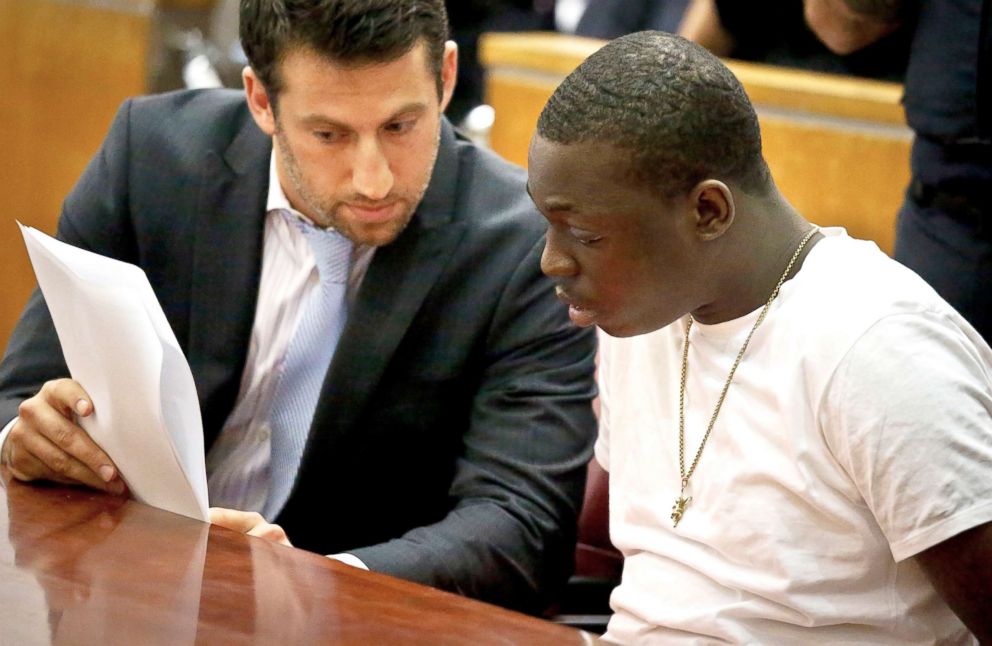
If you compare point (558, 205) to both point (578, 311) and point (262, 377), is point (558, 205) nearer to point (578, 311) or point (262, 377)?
point (578, 311)

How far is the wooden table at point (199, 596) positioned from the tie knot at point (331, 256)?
64cm

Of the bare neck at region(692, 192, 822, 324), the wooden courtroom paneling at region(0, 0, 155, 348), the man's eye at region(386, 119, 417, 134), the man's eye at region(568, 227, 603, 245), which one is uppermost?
the man's eye at region(568, 227, 603, 245)

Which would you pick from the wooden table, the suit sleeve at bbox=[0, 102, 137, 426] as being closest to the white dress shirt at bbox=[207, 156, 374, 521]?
the suit sleeve at bbox=[0, 102, 137, 426]

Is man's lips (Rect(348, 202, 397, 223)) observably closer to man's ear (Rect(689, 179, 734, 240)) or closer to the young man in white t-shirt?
the young man in white t-shirt

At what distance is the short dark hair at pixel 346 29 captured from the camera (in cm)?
188

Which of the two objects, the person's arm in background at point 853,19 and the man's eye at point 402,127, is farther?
the person's arm in background at point 853,19

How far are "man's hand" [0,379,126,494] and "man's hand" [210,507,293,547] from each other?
11 centimetres

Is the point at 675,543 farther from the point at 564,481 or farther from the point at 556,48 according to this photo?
the point at 556,48

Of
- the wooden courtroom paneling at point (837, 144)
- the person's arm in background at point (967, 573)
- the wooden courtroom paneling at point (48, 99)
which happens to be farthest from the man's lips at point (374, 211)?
the wooden courtroom paneling at point (48, 99)

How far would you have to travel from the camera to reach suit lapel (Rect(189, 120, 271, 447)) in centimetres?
200

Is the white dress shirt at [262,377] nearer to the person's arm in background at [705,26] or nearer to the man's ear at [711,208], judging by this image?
the man's ear at [711,208]

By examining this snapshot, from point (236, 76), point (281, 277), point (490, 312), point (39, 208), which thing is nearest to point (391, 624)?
point (490, 312)

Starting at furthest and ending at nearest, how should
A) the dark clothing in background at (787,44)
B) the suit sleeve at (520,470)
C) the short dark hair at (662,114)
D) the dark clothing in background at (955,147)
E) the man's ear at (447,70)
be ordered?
1. the dark clothing in background at (787,44)
2. the dark clothing in background at (955,147)
3. the man's ear at (447,70)
4. the suit sleeve at (520,470)
5. the short dark hair at (662,114)

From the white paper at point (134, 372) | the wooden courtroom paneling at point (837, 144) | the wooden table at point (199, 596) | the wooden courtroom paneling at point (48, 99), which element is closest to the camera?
the wooden table at point (199, 596)
